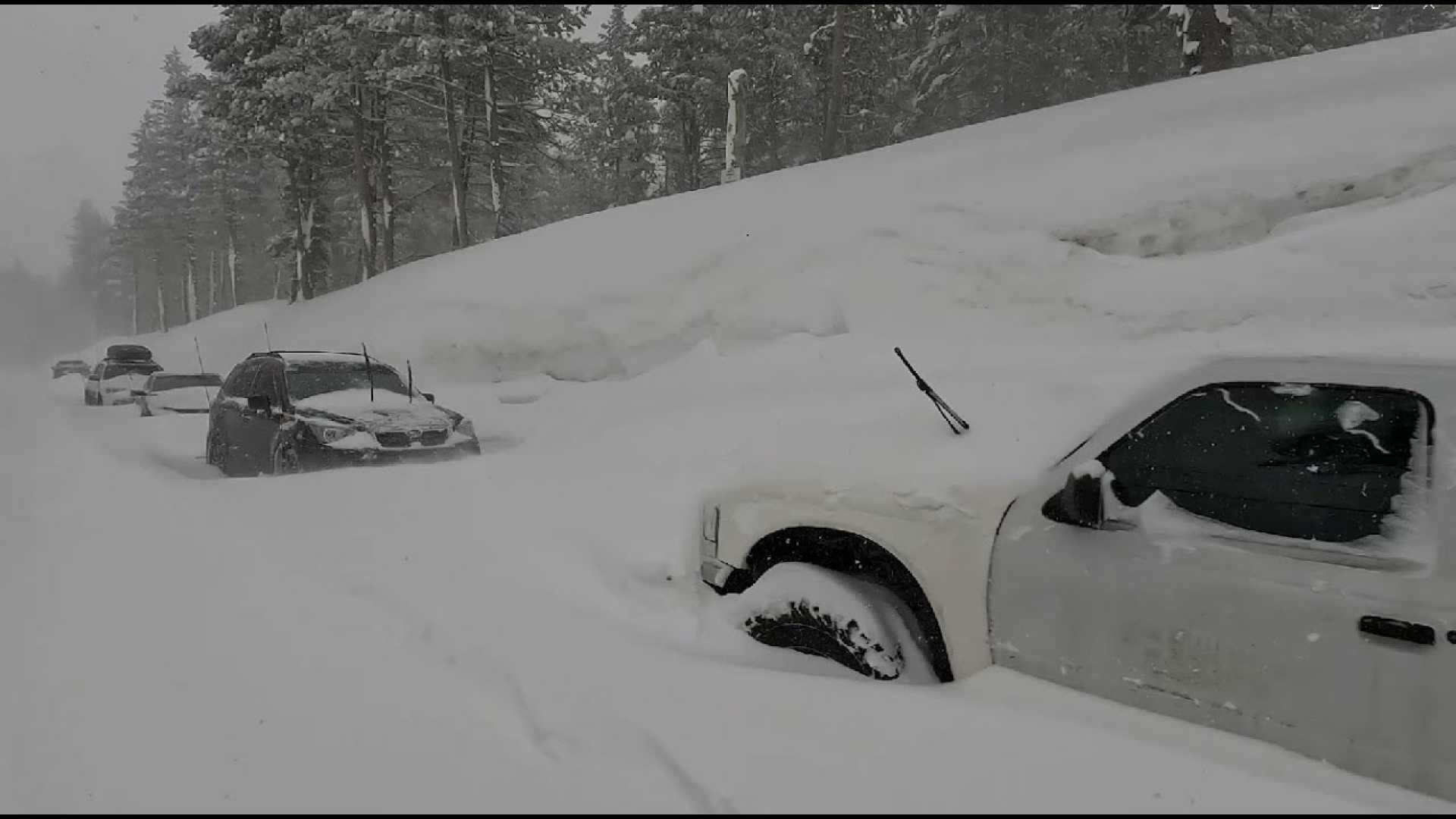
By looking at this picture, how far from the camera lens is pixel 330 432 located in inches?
292

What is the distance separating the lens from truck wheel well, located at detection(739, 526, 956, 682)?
286 cm

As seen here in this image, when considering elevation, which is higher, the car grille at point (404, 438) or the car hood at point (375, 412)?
the car hood at point (375, 412)

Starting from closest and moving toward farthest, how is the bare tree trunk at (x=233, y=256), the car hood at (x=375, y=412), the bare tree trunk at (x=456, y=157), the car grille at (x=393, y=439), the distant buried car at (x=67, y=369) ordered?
the car grille at (x=393, y=439), the car hood at (x=375, y=412), the bare tree trunk at (x=456, y=157), the distant buried car at (x=67, y=369), the bare tree trunk at (x=233, y=256)

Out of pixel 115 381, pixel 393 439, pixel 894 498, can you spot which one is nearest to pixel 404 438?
pixel 393 439

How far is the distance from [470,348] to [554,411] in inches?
166

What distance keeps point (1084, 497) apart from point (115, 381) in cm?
2458

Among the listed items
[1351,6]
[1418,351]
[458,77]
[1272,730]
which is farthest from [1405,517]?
[1351,6]

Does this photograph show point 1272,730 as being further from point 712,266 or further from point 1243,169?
point 712,266

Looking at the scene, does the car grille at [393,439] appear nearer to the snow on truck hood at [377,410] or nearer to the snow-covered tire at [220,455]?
the snow on truck hood at [377,410]

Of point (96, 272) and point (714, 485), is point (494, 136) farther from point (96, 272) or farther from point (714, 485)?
point (96, 272)

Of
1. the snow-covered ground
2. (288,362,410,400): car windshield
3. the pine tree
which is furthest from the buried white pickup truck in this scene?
the pine tree

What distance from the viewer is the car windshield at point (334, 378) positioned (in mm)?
8438

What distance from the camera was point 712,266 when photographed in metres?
12.9

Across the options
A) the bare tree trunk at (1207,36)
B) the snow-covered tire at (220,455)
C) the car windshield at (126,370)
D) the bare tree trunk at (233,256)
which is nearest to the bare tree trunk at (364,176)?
the car windshield at (126,370)
